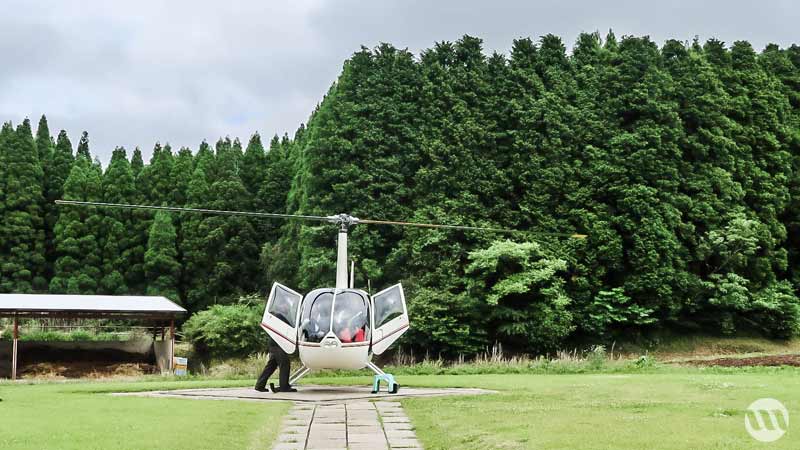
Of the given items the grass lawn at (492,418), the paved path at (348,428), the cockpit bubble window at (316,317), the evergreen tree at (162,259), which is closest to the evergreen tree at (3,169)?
the evergreen tree at (162,259)

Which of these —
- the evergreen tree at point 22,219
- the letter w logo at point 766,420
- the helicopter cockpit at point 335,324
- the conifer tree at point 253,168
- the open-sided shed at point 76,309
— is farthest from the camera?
the conifer tree at point 253,168

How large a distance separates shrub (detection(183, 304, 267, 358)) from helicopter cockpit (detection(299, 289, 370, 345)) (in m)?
15.0

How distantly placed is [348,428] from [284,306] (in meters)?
5.64

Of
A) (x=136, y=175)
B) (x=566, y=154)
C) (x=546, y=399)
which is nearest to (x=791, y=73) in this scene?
(x=566, y=154)

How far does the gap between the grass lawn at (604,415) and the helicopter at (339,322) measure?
1.79 metres

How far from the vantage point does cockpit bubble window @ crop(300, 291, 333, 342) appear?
1545cm

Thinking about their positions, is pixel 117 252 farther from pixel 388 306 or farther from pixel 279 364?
pixel 388 306

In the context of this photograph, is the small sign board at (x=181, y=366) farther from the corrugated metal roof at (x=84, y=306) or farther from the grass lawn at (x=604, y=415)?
the grass lawn at (x=604, y=415)

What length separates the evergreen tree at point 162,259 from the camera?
4275 centimetres

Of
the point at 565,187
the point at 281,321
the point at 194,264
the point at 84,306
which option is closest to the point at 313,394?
the point at 281,321

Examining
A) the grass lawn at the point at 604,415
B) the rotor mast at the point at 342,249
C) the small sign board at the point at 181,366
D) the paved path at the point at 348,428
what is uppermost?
the rotor mast at the point at 342,249

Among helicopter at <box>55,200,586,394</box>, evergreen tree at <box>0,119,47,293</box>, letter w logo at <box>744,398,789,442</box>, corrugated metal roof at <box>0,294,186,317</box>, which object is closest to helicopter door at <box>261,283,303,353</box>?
helicopter at <box>55,200,586,394</box>

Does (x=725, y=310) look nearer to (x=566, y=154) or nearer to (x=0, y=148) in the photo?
(x=566, y=154)

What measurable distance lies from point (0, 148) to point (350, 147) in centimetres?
2195
